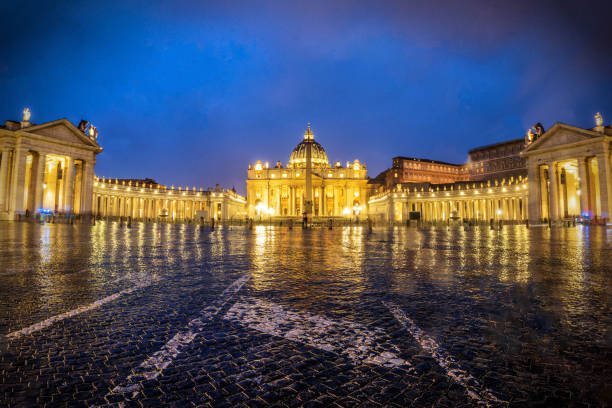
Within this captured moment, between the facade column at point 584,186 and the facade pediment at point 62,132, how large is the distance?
65.0 meters

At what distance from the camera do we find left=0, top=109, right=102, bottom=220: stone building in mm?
37969

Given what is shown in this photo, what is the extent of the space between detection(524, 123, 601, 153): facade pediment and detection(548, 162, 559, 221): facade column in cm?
280

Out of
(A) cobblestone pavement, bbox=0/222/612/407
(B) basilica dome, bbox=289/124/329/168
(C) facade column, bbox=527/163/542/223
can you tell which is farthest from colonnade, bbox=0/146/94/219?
(B) basilica dome, bbox=289/124/329/168

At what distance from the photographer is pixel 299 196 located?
104750 mm

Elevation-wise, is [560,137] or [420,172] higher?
[420,172]

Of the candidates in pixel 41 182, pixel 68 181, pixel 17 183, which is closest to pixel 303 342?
pixel 17 183

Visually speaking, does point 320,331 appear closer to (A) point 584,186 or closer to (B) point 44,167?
(A) point 584,186

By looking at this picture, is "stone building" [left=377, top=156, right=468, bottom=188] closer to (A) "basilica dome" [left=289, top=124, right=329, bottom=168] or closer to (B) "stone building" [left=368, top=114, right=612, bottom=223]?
(A) "basilica dome" [left=289, top=124, right=329, bottom=168]

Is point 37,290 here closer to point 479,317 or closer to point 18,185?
point 479,317

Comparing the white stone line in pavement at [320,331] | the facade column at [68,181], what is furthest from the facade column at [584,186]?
the facade column at [68,181]

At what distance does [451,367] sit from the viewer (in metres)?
1.84

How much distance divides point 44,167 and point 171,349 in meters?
52.0

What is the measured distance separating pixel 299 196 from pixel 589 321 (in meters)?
102

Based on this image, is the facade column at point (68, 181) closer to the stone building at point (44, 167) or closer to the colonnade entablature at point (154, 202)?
the stone building at point (44, 167)
